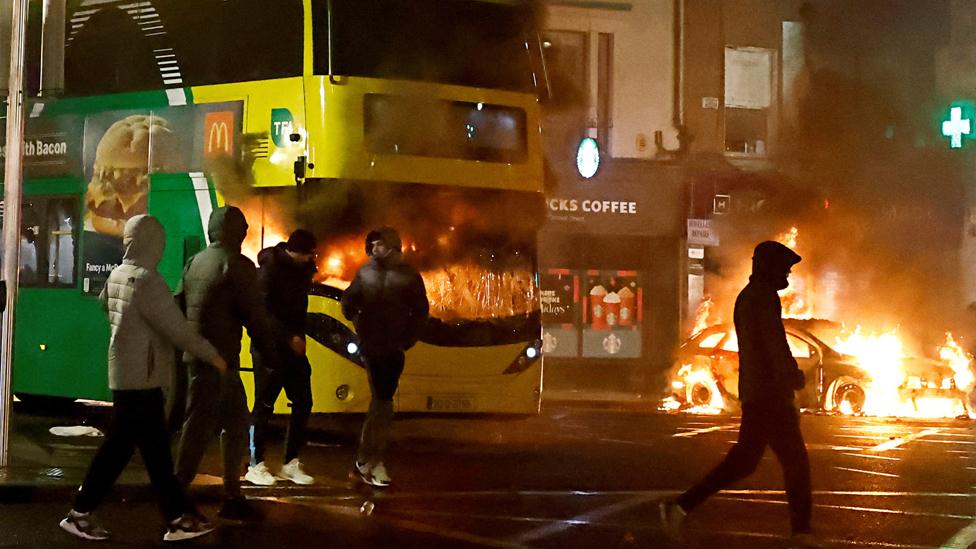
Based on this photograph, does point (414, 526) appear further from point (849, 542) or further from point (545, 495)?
point (849, 542)

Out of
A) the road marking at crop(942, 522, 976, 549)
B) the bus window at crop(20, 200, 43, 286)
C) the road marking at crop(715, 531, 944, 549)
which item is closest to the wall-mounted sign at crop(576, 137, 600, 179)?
the bus window at crop(20, 200, 43, 286)

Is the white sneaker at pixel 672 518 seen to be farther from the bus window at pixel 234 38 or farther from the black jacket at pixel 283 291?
the bus window at pixel 234 38

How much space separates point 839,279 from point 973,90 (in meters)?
4.53

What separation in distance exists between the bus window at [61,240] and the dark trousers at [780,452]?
733 cm

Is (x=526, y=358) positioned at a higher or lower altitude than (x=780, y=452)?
higher

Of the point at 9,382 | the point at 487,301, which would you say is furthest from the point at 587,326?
the point at 9,382

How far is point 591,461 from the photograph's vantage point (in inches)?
426

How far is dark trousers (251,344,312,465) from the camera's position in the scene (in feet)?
27.1

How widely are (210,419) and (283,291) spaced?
5.02 feet

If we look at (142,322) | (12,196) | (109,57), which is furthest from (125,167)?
(142,322)

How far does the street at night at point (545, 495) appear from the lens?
703cm

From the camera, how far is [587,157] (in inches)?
864

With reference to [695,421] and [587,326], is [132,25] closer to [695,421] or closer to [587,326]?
[695,421]

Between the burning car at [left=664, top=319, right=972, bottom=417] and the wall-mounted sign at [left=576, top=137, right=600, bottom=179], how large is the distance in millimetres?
5903
